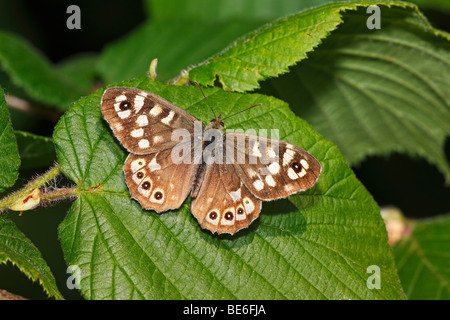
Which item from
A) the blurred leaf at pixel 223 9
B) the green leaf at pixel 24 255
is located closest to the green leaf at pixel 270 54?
the green leaf at pixel 24 255

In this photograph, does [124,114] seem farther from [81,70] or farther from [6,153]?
[81,70]

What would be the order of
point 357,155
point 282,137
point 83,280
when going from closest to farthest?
1. point 83,280
2. point 282,137
3. point 357,155

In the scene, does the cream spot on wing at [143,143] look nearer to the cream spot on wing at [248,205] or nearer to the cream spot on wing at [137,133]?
the cream spot on wing at [137,133]

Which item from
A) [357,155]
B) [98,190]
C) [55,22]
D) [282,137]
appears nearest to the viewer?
[98,190]

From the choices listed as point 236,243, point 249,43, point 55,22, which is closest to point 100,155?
point 236,243

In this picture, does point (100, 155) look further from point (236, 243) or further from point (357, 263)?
point (357, 263)

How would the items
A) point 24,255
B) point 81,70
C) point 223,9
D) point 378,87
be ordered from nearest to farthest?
point 24,255 < point 378,87 < point 223,9 < point 81,70

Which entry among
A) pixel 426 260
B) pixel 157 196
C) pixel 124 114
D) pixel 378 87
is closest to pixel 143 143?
pixel 124 114
